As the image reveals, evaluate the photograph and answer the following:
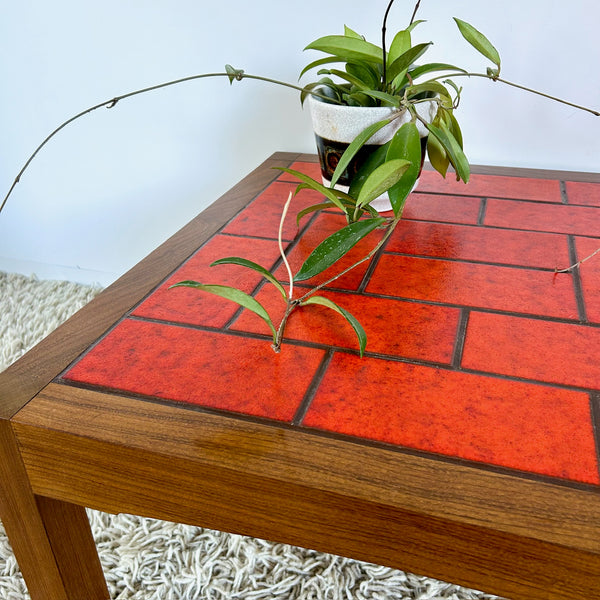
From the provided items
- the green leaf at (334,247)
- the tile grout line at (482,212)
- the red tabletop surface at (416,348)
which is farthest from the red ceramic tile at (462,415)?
the tile grout line at (482,212)

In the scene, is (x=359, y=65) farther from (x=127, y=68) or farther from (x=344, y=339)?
(x=127, y=68)

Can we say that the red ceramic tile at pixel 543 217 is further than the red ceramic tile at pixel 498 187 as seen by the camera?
No

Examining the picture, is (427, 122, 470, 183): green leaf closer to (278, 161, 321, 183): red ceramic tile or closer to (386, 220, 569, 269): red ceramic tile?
(386, 220, 569, 269): red ceramic tile

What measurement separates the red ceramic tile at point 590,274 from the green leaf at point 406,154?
23cm

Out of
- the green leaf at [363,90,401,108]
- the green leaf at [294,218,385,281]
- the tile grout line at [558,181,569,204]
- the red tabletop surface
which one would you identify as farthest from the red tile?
the tile grout line at [558,181,569,204]

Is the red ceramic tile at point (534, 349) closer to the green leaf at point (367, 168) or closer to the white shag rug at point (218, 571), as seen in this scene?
the green leaf at point (367, 168)

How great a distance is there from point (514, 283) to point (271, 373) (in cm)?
32

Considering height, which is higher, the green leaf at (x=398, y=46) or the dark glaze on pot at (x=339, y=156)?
the green leaf at (x=398, y=46)

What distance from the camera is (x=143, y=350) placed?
0.64 m

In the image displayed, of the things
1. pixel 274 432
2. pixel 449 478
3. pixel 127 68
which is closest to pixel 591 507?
pixel 449 478

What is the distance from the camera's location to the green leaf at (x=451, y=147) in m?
0.78

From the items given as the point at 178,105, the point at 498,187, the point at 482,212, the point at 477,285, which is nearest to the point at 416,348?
the point at 477,285

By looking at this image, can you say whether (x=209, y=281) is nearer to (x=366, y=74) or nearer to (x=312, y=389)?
(x=312, y=389)

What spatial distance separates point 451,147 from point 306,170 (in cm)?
37
